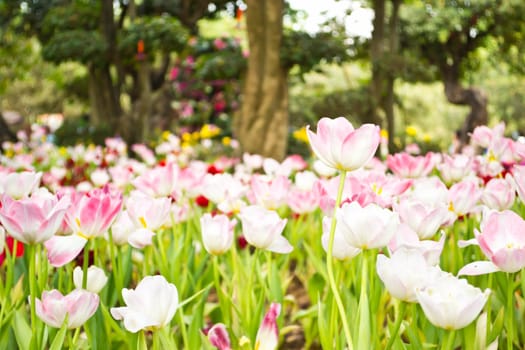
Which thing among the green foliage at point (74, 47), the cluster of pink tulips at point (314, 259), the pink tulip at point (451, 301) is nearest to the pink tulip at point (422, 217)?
the cluster of pink tulips at point (314, 259)

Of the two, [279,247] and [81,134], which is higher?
[279,247]

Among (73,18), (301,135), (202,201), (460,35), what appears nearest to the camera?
(202,201)

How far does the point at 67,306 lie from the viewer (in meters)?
1.04

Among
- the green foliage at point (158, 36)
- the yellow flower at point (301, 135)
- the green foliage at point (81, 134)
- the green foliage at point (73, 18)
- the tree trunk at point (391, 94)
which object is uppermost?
the green foliage at point (73, 18)

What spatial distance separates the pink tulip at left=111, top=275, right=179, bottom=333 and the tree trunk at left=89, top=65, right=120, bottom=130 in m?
10.9

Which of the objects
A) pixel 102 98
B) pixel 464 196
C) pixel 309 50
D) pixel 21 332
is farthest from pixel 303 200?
pixel 102 98

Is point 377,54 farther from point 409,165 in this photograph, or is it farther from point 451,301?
point 451,301

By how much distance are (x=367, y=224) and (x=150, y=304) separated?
37 centimetres

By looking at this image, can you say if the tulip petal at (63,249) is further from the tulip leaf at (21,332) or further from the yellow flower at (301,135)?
the yellow flower at (301,135)

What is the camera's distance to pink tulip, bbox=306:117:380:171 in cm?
103

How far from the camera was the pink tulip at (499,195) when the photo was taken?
1.51 meters

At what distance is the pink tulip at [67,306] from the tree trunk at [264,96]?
4463 mm

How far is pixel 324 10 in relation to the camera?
8.42 meters

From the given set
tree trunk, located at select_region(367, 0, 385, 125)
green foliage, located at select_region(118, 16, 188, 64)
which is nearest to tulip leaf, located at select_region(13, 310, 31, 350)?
tree trunk, located at select_region(367, 0, 385, 125)
